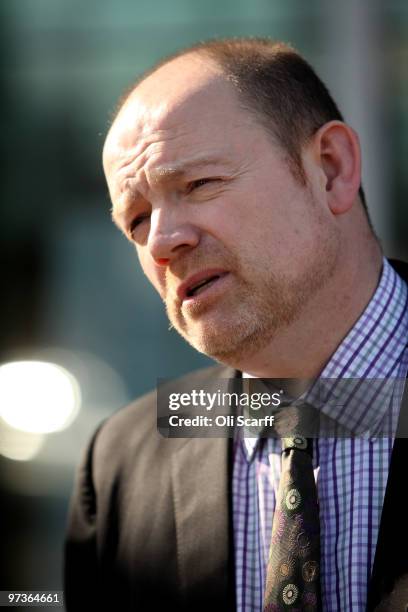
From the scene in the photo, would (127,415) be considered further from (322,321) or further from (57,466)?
(57,466)

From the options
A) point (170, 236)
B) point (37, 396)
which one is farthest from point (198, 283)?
point (37, 396)

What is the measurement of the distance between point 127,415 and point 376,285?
3.20 feet

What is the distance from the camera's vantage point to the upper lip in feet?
6.91

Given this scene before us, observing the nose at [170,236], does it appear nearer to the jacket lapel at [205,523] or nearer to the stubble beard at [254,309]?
the stubble beard at [254,309]

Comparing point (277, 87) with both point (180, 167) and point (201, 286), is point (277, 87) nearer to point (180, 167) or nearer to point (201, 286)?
point (180, 167)

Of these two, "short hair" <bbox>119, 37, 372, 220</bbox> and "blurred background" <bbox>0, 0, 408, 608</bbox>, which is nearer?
"short hair" <bbox>119, 37, 372, 220</bbox>

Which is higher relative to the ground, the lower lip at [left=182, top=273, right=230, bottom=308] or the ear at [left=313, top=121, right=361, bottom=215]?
the ear at [left=313, top=121, right=361, bottom=215]

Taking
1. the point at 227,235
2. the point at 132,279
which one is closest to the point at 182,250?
the point at 227,235

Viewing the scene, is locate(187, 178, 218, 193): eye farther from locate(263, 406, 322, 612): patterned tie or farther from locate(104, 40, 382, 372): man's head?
locate(263, 406, 322, 612): patterned tie

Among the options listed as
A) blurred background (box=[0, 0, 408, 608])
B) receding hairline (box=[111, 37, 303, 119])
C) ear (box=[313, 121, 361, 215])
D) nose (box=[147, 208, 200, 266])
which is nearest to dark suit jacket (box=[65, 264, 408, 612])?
ear (box=[313, 121, 361, 215])

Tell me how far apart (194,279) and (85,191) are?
288 cm

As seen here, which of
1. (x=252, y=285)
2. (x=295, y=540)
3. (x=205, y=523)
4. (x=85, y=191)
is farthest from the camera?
(x=85, y=191)

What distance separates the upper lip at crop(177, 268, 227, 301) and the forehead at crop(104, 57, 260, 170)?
0.98 feet

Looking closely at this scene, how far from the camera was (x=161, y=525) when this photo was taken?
2.41 meters
